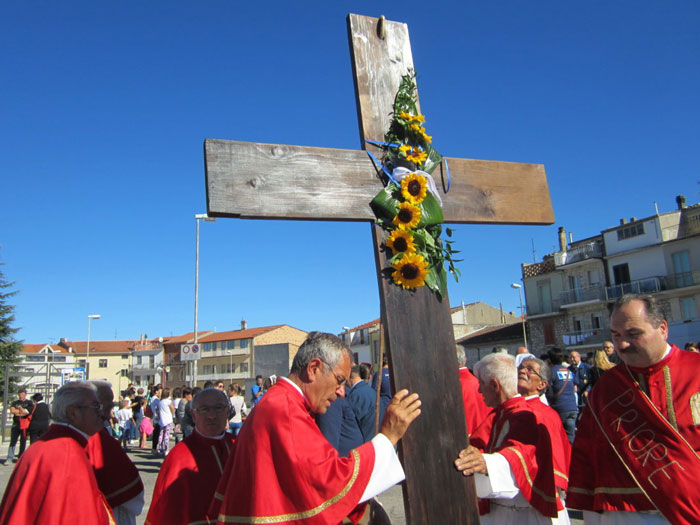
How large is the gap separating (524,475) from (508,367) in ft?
3.03

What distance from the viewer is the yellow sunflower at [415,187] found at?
308cm

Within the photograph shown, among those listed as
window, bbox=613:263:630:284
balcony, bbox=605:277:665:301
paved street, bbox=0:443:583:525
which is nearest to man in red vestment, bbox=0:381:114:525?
paved street, bbox=0:443:583:525

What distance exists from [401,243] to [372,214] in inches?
9.4

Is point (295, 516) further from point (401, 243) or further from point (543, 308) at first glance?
point (543, 308)

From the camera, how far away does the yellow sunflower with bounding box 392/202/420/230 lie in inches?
120

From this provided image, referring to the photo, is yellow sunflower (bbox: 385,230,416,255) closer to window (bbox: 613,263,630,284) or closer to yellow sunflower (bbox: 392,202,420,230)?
yellow sunflower (bbox: 392,202,420,230)

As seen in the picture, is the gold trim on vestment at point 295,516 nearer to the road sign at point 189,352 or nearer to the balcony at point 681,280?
the road sign at point 189,352

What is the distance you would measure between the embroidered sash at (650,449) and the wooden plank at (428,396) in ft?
3.19

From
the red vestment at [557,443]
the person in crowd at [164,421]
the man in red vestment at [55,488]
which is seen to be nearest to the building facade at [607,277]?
the person in crowd at [164,421]

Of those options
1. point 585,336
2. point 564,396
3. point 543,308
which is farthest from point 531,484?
point 543,308

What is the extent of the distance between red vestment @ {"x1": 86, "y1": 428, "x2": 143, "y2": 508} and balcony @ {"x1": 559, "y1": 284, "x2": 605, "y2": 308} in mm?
41395

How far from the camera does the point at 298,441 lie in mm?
2709

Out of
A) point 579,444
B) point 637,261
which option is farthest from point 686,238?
point 579,444

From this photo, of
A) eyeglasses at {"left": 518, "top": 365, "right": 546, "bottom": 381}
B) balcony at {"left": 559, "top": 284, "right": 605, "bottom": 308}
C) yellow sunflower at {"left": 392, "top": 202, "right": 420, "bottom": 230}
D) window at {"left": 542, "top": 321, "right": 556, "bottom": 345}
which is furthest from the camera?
window at {"left": 542, "top": 321, "right": 556, "bottom": 345}
